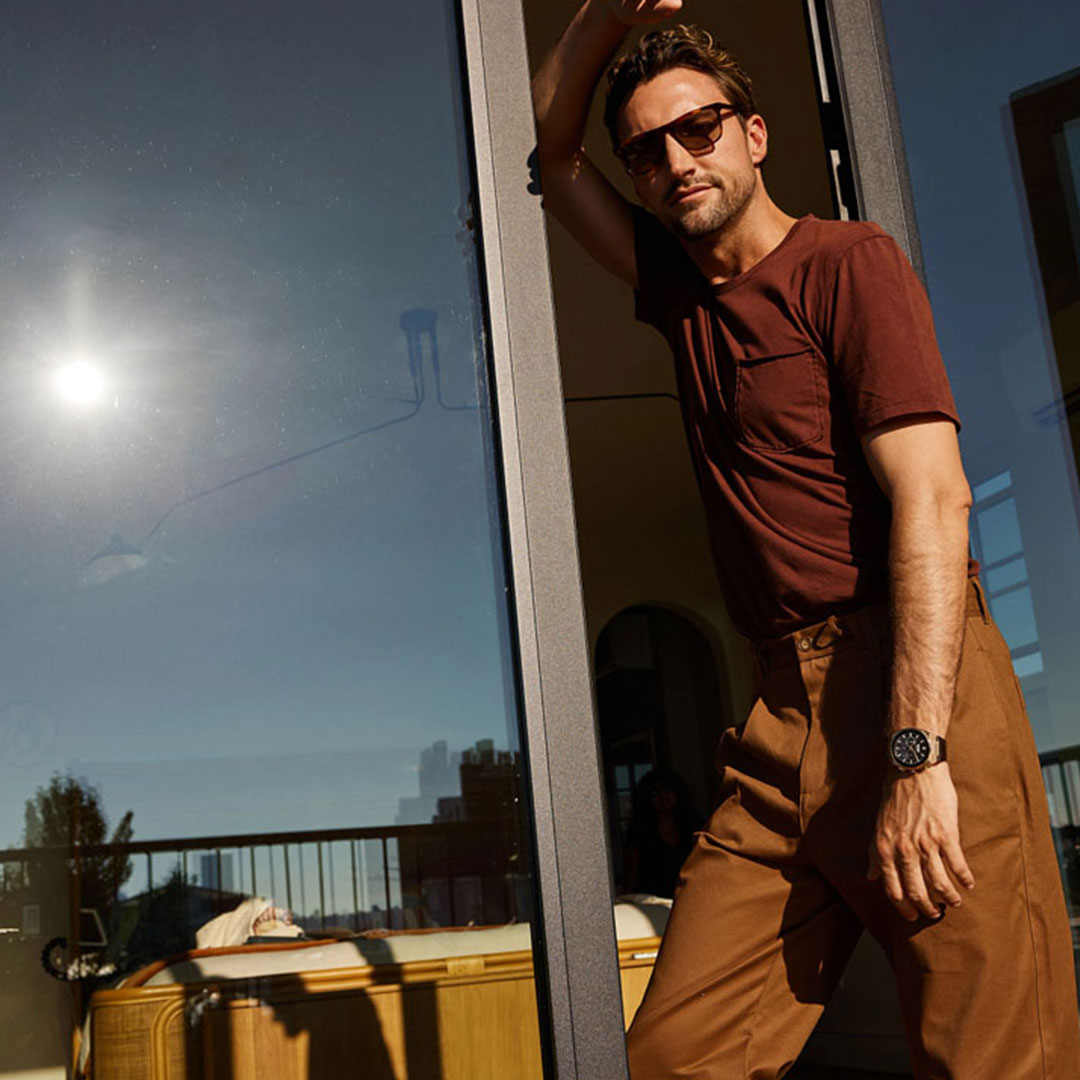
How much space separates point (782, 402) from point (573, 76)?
1.61ft

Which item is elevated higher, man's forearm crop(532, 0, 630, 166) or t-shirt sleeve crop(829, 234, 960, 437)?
man's forearm crop(532, 0, 630, 166)

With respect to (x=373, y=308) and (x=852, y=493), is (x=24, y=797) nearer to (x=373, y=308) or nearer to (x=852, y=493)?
(x=373, y=308)

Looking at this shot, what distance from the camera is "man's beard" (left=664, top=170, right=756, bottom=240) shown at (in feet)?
5.00

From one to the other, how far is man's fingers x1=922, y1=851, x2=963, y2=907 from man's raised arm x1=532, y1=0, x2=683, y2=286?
85 centimetres

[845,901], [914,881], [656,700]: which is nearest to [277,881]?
[845,901]

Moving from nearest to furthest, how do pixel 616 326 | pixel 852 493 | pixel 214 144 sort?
1. pixel 852 493
2. pixel 214 144
3. pixel 616 326

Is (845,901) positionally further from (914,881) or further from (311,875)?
(311,875)

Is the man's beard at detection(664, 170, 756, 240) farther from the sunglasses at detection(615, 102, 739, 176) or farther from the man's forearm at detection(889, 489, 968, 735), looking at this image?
the man's forearm at detection(889, 489, 968, 735)

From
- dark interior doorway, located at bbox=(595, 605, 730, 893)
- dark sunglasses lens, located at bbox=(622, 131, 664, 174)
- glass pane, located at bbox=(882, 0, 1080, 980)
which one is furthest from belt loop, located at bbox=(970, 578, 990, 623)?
dark interior doorway, located at bbox=(595, 605, 730, 893)

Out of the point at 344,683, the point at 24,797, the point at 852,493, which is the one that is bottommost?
the point at 24,797

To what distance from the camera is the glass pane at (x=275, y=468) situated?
1.57 metres

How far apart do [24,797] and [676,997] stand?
1.00m

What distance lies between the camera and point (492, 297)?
139 cm

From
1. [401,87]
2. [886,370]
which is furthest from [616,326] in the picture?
[886,370]
